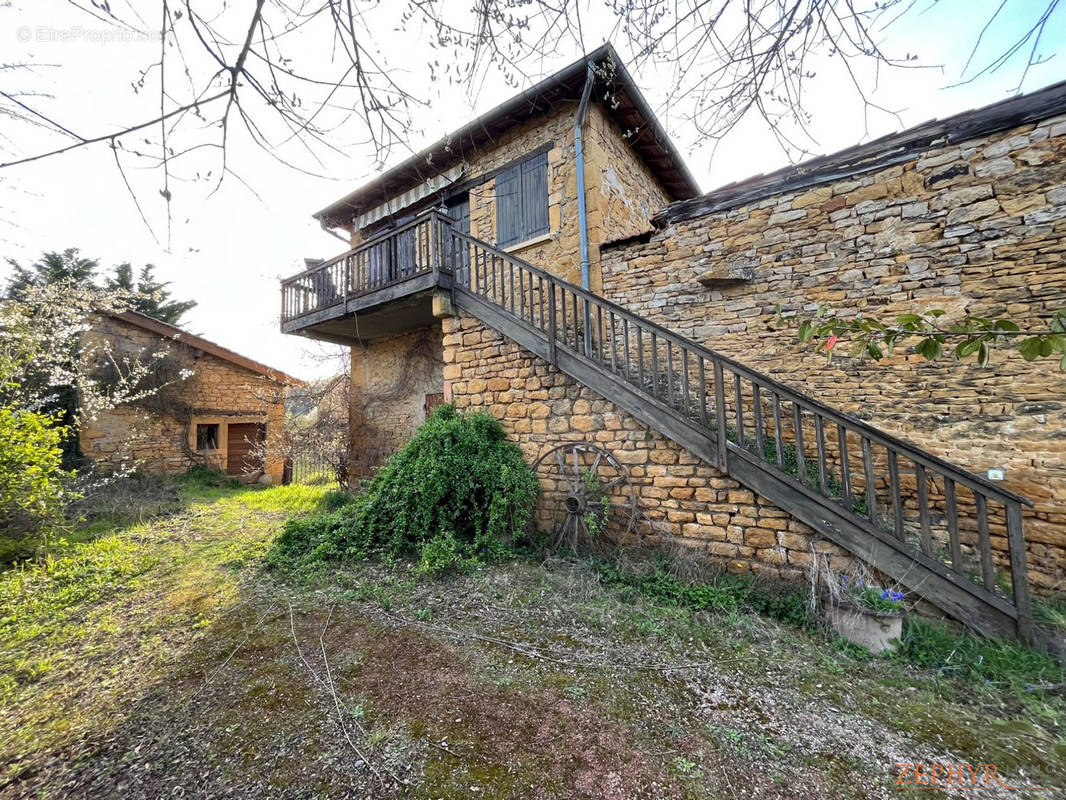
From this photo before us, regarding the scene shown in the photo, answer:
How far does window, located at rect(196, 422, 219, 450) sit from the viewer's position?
10.2 m

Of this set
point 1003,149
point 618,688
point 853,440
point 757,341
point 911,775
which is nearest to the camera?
point 911,775

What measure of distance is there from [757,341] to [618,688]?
13.1 feet

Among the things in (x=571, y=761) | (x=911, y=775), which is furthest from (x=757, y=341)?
(x=571, y=761)

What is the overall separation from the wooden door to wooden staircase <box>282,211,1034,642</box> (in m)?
7.68

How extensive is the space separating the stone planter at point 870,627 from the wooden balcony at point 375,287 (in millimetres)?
5360

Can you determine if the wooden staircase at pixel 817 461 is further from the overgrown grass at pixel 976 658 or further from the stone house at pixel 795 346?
the overgrown grass at pixel 976 658

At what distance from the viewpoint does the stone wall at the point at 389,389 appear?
7.82 meters

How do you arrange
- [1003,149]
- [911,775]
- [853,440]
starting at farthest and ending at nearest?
[853,440], [1003,149], [911,775]

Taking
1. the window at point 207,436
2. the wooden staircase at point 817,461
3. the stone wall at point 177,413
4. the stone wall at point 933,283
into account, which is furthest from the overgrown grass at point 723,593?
the window at point 207,436

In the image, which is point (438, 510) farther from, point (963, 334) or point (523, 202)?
point (523, 202)

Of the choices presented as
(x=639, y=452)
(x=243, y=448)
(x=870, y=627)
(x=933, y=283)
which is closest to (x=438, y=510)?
(x=639, y=452)

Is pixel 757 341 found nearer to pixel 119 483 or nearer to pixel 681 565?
pixel 681 565

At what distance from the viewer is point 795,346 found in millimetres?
4395

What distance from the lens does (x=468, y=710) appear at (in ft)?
6.91
